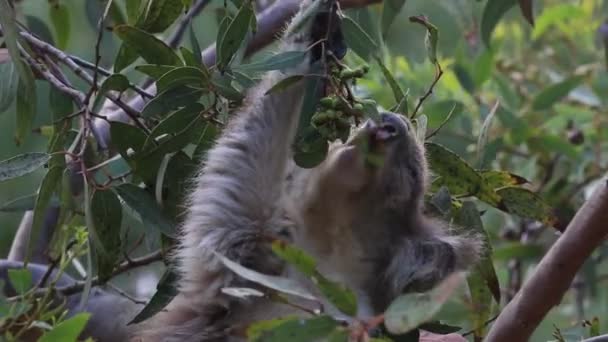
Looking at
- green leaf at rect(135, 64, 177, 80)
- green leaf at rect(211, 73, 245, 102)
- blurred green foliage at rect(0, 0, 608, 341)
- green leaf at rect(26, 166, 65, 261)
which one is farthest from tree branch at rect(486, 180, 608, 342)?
blurred green foliage at rect(0, 0, 608, 341)

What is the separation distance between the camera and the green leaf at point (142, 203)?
284cm

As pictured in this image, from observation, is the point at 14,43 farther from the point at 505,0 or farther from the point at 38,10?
the point at 38,10

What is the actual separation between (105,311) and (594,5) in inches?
128

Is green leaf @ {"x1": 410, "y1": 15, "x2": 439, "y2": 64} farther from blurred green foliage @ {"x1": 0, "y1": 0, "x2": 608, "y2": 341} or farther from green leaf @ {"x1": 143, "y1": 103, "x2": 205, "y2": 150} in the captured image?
blurred green foliage @ {"x1": 0, "y1": 0, "x2": 608, "y2": 341}

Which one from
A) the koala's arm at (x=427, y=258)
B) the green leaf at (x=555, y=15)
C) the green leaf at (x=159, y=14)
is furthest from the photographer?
the green leaf at (x=555, y=15)

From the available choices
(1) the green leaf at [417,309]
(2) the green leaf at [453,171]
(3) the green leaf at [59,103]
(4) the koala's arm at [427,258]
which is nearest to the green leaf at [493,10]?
(2) the green leaf at [453,171]

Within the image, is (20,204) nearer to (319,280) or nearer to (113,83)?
(113,83)

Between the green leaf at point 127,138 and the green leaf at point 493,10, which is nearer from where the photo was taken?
the green leaf at point 127,138

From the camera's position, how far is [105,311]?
3.95 metres

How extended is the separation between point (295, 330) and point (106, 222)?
1046mm

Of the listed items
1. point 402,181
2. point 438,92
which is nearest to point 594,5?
point 438,92

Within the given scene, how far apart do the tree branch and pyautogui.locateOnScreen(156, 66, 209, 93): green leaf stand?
2.85 feet

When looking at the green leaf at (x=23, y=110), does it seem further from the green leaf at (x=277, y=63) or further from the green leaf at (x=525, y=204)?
the green leaf at (x=525, y=204)

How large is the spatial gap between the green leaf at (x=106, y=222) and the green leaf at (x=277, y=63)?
49 centimetres
